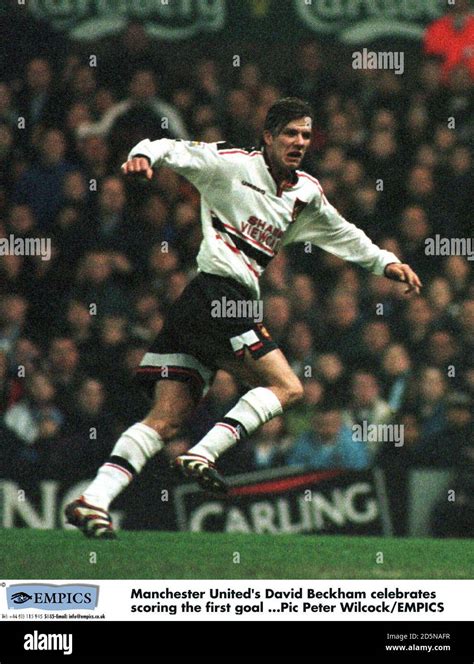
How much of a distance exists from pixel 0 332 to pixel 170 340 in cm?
271

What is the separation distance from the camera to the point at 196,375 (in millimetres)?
7320

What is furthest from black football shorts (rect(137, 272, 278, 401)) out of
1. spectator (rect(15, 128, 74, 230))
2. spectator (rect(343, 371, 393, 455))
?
spectator (rect(15, 128, 74, 230))

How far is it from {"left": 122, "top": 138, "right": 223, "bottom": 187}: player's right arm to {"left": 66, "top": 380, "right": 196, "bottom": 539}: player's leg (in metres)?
1.10

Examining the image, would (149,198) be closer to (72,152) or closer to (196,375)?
(72,152)

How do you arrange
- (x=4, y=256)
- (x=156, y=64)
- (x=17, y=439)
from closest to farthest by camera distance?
(x=17, y=439) → (x=4, y=256) → (x=156, y=64)

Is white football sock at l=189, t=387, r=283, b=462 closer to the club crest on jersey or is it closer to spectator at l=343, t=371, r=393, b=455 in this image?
the club crest on jersey

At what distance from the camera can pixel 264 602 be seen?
7336 mm

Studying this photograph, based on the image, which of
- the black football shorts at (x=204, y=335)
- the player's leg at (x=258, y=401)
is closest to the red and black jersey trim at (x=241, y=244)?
the black football shorts at (x=204, y=335)

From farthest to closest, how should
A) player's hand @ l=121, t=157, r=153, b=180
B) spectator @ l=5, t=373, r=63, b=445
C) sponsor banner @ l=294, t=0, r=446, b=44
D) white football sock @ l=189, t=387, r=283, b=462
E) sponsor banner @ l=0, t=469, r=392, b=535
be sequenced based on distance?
sponsor banner @ l=294, t=0, r=446, b=44
spectator @ l=5, t=373, r=63, b=445
sponsor banner @ l=0, t=469, r=392, b=535
white football sock @ l=189, t=387, r=283, b=462
player's hand @ l=121, t=157, r=153, b=180

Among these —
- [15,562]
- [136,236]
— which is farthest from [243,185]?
[136,236]

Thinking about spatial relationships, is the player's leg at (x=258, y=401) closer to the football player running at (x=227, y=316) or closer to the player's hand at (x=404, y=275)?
the football player running at (x=227, y=316)

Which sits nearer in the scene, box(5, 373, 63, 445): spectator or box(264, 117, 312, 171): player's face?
box(264, 117, 312, 171): player's face

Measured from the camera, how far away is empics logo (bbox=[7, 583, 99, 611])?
23.9ft
